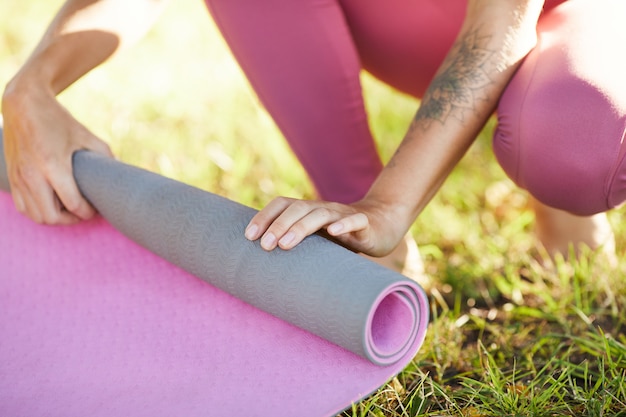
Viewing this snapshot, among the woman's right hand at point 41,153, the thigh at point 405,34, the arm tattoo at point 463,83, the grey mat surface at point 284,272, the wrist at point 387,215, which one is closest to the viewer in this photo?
the grey mat surface at point 284,272

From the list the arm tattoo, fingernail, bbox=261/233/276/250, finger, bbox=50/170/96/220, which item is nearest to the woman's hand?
fingernail, bbox=261/233/276/250

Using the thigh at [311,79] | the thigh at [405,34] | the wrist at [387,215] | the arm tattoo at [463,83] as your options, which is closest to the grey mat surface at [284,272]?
the wrist at [387,215]

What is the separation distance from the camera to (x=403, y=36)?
1.65 metres

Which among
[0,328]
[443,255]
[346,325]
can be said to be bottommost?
[443,255]

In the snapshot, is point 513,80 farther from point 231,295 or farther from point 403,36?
point 231,295

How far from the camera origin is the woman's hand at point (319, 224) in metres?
1.14

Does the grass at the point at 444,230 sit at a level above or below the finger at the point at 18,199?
below

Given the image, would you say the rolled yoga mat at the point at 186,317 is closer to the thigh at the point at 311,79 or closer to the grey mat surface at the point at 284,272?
the grey mat surface at the point at 284,272

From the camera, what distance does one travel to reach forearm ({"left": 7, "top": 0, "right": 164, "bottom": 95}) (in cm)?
150

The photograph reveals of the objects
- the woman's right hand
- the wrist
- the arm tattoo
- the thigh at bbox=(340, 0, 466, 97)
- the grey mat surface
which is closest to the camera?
the grey mat surface

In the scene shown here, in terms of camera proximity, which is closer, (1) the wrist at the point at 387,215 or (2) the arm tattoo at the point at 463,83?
(1) the wrist at the point at 387,215

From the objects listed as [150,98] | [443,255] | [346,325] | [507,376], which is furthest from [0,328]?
[150,98]

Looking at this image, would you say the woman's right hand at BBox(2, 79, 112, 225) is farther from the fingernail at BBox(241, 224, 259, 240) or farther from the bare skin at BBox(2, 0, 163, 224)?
the fingernail at BBox(241, 224, 259, 240)

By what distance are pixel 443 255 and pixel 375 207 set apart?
74 centimetres
